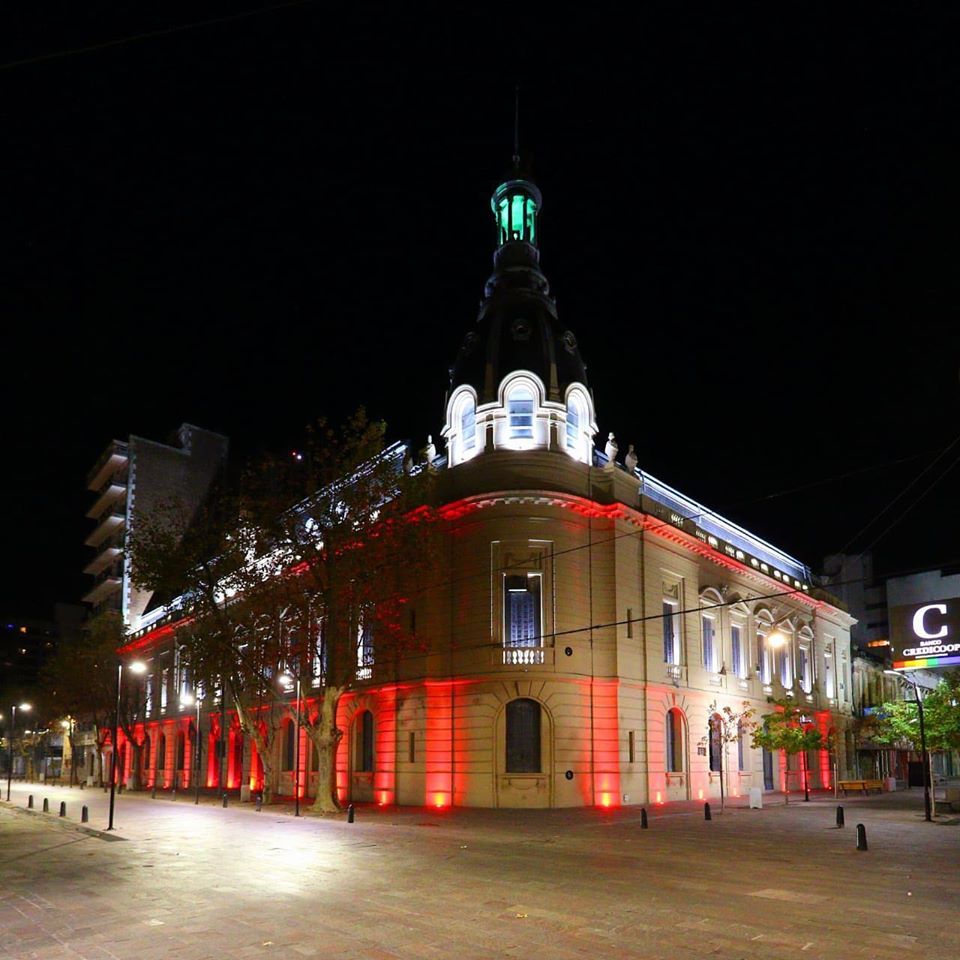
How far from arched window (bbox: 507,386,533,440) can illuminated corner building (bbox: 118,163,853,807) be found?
0.09m

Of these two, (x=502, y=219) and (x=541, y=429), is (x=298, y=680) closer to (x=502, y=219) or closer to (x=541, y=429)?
(x=541, y=429)

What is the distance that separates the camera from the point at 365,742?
42.8 meters

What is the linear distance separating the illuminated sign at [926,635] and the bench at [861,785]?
23011 mm

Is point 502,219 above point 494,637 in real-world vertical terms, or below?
above

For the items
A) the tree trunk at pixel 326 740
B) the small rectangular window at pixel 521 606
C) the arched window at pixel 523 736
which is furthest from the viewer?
the small rectangular window at pixel 521 606

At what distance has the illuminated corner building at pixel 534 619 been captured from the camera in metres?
37.2

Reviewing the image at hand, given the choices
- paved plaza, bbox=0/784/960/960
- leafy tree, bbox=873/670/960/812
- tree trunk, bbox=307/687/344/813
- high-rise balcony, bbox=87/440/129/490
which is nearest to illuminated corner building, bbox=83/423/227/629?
high-rise balcony, bbox=87/440/129/490

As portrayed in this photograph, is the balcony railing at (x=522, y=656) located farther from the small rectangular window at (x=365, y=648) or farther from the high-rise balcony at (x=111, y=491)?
the high-rise balcony at (x=111, y=491)

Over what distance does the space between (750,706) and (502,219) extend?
29025 millimetres

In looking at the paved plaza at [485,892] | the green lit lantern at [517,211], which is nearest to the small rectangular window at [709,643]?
the paved plaza at [485,892]

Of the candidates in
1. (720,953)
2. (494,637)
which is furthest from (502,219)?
(720,953)

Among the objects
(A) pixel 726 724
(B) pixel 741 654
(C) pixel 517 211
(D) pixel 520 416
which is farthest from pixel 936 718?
(C) pixel 517 211

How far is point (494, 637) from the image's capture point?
37.6 metres

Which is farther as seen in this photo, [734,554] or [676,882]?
[734,554]
